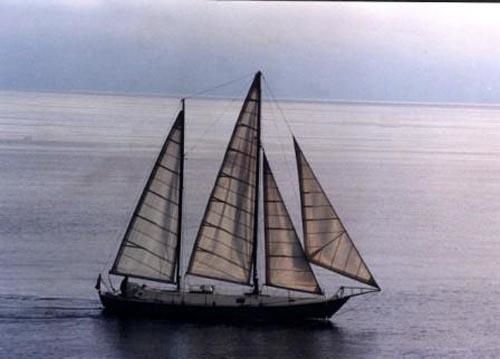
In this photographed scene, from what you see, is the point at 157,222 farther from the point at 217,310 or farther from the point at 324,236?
the point at 324,236

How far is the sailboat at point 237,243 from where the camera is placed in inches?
258

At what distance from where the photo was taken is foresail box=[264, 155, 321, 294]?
6688 millimetres

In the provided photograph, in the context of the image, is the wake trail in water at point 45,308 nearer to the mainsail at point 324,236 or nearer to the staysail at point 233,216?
the staysail at point 233,216

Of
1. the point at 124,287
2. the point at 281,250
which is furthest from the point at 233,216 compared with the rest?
the point at 124,287

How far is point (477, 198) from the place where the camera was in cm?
1141

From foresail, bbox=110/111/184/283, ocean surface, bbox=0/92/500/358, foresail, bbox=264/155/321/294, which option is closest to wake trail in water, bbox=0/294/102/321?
ocean surface, bbox=0/92/500/358

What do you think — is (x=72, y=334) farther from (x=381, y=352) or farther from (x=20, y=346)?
(x=381, y=352)

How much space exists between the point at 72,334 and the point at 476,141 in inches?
368

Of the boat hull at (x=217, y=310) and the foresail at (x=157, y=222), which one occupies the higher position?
the foresail at (x=157, y=222)

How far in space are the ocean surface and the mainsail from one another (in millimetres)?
367

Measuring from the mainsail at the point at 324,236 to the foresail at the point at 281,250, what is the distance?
3.8 inches

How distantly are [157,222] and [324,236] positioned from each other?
107 centimetres

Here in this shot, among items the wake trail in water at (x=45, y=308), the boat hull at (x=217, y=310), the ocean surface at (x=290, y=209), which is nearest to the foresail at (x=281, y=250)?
the boat hull at (x=217, y=310)

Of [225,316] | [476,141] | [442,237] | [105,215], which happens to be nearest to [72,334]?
[225,316]
